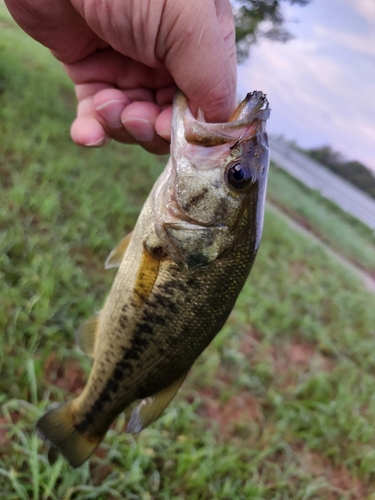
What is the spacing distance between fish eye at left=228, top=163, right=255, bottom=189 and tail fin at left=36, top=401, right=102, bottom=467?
4.41 ft

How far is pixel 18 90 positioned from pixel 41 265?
12.5 ft

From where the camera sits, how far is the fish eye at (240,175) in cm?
148

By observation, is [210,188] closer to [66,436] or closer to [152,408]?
[152,408]

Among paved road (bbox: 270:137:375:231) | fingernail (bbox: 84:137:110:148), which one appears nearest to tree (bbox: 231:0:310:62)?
paved road (bbox: 270:137:375:231)

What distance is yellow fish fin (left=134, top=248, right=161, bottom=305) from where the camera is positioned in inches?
64.3

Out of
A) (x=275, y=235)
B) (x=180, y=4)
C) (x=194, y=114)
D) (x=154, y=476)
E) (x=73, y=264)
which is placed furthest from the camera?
(x=275, y=235)

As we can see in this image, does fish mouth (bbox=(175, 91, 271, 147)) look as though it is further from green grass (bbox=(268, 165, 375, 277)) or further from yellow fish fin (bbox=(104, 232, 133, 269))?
green grass (bbox=(268, 165, 375, 277))

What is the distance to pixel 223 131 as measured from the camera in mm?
1473

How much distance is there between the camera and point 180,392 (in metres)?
3.23

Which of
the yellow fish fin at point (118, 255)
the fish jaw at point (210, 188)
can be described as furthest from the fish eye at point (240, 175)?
the yellow fish fin at point (118, 255)

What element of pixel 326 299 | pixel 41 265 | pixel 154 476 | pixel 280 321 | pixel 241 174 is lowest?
pixel 154 476

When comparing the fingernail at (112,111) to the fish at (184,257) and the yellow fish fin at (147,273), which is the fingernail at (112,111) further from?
the yellow fish fin at (147,273)

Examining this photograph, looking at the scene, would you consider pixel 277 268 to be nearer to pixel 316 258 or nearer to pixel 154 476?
pixel 316 258

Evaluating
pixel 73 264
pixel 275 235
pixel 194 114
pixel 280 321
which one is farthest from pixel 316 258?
pixel 194 114
